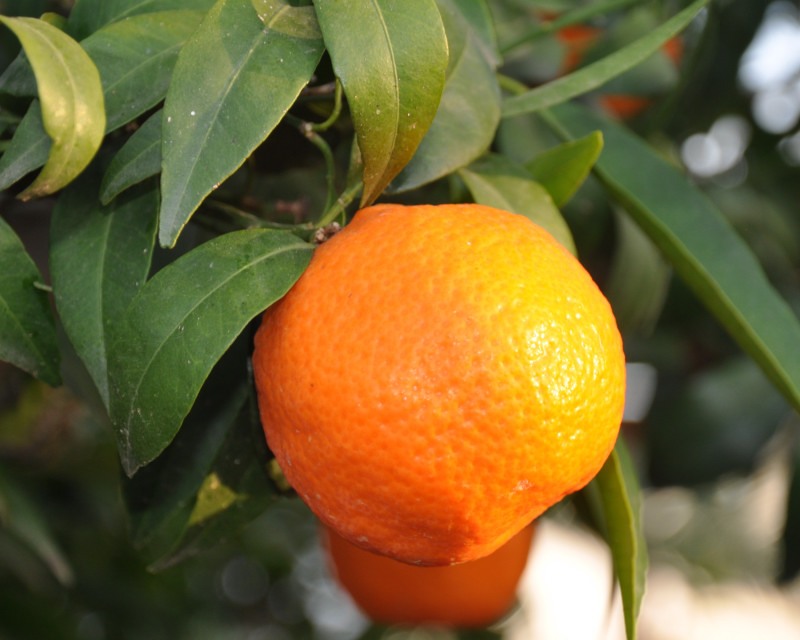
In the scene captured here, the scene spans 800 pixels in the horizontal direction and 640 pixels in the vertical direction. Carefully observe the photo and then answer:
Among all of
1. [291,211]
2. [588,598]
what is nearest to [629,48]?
[291,211]

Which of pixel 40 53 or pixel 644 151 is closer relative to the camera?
pixel 40 53

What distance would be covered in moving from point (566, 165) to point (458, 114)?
10 centimetres

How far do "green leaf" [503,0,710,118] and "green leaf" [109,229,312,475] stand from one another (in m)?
0.23

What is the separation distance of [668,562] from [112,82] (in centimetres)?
152

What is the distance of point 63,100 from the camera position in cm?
38

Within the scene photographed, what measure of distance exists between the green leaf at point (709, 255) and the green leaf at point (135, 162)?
1.19 ft

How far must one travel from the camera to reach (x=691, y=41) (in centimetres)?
106

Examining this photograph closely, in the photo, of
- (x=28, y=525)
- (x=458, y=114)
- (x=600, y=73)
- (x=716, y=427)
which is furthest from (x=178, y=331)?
(x=716, y=427)

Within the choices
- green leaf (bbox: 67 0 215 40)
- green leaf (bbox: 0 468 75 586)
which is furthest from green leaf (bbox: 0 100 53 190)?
green leaf (bbox: 0 468 75 586)

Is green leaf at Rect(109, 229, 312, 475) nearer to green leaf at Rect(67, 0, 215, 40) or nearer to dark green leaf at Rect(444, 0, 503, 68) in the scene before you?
green leaf at Rect(67, 0, 215, 40)

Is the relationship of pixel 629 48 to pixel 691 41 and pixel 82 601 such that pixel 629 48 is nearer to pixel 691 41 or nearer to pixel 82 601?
pixel 691 41

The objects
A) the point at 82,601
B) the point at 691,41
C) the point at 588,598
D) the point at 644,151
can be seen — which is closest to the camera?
the point at 644,151

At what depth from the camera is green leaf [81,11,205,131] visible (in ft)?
1.45

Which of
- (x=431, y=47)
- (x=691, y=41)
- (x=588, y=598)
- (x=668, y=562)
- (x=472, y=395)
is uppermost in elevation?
(x=431, y=47)
